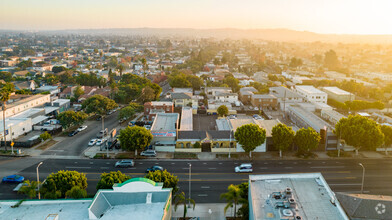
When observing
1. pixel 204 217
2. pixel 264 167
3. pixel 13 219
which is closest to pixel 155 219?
pixel 204 217

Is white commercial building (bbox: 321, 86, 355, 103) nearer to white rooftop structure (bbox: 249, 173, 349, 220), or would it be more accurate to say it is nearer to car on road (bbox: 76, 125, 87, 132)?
white rooftop structure (bbox: 249, 173, 349, 220)

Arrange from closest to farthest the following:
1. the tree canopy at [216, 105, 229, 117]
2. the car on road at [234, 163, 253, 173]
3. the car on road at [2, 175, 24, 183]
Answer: the car on road at [2, 175, 24, 183], the car on road at [234, 163, 253, 173], the tree canopy at [216, 105, 229, 117]

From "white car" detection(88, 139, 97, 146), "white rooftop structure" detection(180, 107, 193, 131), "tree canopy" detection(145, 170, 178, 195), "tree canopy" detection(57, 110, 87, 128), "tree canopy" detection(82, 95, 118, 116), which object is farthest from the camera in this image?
"tree canopy" detection(82, 95, 118, 116)

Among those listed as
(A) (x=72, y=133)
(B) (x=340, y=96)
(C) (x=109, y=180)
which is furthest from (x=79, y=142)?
(B) (x=340, y=96)

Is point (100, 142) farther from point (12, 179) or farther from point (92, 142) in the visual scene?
point (12, 179)

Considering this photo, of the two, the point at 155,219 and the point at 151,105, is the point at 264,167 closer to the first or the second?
the point at 155,219

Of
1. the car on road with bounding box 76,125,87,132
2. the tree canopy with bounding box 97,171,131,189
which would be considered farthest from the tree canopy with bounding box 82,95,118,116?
the tree canopy with bounding box 97,171,131,189
